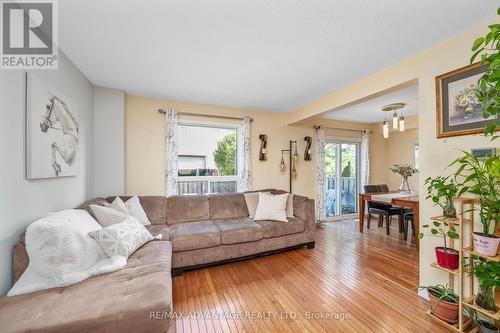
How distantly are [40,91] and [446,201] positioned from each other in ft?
11.7

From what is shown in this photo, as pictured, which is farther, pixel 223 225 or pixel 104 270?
pixel 223 225

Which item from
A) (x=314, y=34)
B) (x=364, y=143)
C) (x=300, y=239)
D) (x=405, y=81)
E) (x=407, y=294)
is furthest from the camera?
(x=364, y=143)

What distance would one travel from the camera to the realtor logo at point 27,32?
139 cm

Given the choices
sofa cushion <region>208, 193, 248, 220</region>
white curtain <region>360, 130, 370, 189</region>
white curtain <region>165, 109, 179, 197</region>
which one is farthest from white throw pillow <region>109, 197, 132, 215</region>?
white curtain <region>360, 130, 370, 189</region>

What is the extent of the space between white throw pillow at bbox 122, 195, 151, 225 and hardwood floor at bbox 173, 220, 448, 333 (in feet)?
3.00

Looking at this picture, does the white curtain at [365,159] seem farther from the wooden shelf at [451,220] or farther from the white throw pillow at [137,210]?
the white throw pillow at [137,210]

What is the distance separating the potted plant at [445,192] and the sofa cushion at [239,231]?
188 centimetres

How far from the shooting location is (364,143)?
502cm

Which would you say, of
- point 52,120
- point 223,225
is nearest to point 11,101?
point 52,120

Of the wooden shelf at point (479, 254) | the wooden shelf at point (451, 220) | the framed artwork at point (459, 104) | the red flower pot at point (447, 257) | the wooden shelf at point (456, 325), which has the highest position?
the framed artwork at point (459, 104)

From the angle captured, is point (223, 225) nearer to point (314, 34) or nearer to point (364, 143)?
point (314, 34)

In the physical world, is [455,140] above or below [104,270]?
above

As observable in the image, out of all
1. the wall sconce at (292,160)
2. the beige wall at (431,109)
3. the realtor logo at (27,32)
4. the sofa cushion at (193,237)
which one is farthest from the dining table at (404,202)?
the realtor logo at (27,32)

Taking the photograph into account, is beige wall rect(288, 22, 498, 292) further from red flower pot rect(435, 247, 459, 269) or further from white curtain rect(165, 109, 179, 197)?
white curtain rect(165, 109, 179, 197)
